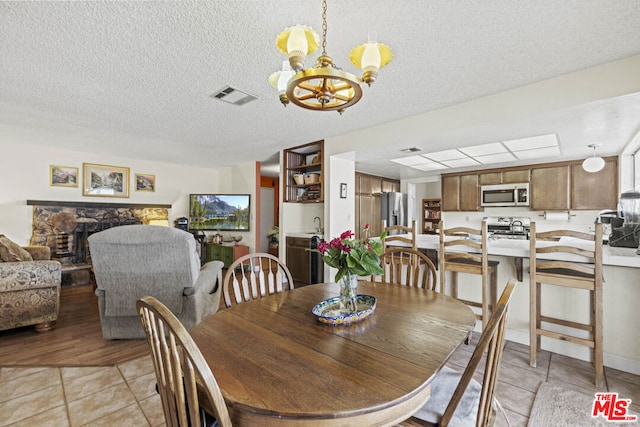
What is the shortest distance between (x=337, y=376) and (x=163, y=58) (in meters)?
2.29

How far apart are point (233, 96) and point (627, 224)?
142 inches

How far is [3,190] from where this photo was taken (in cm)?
432

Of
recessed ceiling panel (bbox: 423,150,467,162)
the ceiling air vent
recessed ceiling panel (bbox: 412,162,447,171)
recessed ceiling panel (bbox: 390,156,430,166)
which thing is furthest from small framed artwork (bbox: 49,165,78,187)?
recessed ceiling panel (bbox: 412,162,447,171)

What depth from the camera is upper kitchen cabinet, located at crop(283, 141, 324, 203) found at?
4.59 metres

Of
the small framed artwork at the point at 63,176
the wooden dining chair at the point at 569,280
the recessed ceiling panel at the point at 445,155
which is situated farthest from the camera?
the small framed artwork at the point at 63,176

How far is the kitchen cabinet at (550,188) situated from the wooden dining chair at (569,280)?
313 cm

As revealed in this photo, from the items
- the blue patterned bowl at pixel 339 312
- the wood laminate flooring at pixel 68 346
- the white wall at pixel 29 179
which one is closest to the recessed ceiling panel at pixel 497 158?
the blue patterned bowl at pixel 339 312

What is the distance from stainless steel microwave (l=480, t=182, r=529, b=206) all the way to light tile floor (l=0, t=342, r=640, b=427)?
3.36m

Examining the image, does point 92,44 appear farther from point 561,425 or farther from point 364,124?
point 561,425

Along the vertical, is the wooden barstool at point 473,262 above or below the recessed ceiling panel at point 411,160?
below

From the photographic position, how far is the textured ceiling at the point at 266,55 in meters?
1.54

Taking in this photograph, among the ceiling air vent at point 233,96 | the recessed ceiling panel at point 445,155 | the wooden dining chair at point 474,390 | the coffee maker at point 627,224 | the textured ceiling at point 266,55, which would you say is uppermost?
the ceiling air vent at point 233,96

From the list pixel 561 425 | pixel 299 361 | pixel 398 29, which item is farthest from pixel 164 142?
pixel 561 425
